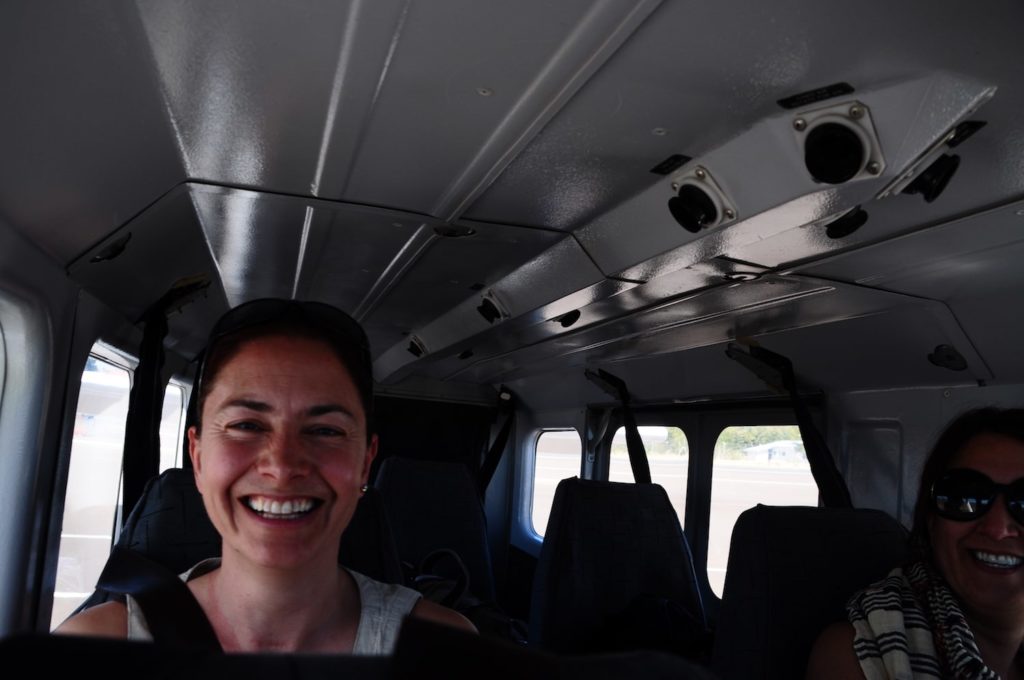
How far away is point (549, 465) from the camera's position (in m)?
7.96

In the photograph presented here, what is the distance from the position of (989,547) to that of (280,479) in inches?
68.7

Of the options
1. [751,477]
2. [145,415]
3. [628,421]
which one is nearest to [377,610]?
[145,415]

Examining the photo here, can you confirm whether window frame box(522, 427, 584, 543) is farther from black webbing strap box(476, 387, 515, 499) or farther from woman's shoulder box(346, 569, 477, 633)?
woman's shoulder box(346, 569, 477, 633)

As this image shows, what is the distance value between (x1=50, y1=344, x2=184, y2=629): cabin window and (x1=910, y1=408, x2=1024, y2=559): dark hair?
267cm

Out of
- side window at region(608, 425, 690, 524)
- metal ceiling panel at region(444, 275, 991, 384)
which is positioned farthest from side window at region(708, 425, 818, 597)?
metal ceiling panel at region(444, 275, 991, 384)

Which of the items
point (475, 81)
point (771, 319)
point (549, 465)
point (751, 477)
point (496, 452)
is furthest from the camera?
point (549, 465)

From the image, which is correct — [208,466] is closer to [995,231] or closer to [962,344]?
[995,231]

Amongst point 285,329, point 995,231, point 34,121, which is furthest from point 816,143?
point 34,121

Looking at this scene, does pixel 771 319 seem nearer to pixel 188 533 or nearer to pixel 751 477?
pixel 751 477

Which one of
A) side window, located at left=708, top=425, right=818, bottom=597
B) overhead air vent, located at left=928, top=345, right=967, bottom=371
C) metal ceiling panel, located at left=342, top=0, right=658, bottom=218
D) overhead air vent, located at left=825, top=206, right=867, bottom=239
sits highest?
metal ceiling panel, located at left=342, top=0, right=658, bottom=218

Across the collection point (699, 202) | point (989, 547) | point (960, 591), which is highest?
point (699, 202)

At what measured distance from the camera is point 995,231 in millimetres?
2436

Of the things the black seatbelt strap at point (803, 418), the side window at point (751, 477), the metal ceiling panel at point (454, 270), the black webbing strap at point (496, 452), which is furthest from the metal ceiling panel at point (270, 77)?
the black webbing strap at point (496, 452)

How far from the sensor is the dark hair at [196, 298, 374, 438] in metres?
1.60
